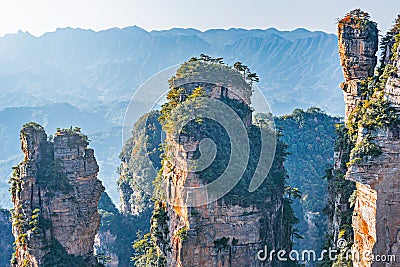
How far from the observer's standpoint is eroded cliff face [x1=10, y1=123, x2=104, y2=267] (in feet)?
85.6

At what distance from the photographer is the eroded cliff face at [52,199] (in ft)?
85.6

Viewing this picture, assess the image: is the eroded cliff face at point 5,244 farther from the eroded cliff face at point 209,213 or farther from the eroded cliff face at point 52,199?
the eroded cliff face at point 209,213

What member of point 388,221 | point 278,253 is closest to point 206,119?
point 278,253

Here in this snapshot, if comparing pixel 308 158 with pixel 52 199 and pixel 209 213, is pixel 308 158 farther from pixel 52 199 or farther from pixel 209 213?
pixel 52 199

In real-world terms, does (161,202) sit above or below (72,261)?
above

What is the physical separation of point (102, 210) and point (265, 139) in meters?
23.8

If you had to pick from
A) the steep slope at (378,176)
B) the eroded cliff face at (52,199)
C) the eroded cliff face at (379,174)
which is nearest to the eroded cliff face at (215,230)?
the eroded cliff face at (52,199)

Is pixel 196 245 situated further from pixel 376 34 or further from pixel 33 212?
pixel 376 34

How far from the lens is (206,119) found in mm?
26344

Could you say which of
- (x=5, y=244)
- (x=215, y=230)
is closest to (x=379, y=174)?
(x=215, y=230)

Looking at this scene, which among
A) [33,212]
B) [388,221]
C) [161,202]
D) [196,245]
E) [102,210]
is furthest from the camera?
[102,210]

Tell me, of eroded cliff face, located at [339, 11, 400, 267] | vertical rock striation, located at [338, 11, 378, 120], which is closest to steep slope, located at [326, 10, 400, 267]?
eroded cliff face, located at [339, 11, 400, 267]

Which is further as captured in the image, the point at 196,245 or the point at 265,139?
the point at 265,139

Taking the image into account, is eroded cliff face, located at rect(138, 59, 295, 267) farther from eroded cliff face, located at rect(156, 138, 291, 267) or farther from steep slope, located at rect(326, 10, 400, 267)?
steep slope, located at rect(326, 10, 400, 267)
